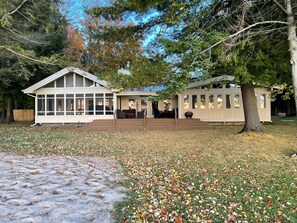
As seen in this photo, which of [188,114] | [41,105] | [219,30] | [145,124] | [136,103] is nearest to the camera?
[219,30]

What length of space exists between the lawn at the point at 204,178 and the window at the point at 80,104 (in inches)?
380

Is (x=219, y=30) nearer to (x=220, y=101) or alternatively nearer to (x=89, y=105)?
(x=220, y=101)

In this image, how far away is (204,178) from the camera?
5.33m

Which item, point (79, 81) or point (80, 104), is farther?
point (80, 104)

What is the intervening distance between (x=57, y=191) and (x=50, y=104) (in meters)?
16.2

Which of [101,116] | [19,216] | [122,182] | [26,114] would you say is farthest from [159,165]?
[26,114]

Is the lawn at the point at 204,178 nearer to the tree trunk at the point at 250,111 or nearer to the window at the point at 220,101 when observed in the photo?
the tree trunk at the point at 250,111

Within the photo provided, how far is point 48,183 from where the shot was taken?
4.75m

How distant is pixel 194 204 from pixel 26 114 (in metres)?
30.3

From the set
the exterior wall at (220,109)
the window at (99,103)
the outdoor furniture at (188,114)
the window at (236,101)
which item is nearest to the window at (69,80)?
the window at (99,103)

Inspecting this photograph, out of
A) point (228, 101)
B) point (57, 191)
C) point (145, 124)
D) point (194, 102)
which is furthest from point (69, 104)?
point (57, 191)

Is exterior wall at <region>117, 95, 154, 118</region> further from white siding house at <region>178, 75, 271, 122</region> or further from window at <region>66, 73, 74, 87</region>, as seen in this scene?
window at <region>66, 73, 74, 87</region>

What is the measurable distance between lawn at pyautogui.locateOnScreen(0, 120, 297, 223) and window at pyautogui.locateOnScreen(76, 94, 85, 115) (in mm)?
9648

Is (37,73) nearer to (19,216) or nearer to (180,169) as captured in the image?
(180,169)
